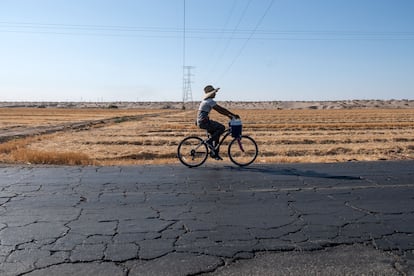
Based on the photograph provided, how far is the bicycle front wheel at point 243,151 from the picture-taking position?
12125 mm

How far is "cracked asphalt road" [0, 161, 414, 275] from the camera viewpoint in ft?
16.0

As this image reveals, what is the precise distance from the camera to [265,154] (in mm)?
17547

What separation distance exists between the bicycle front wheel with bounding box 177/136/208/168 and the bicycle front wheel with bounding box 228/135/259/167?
0.74m

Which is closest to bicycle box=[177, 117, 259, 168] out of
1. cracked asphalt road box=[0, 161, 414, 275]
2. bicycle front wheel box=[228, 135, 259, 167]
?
bicycle front wheel box=[228, 135, 259, 167]

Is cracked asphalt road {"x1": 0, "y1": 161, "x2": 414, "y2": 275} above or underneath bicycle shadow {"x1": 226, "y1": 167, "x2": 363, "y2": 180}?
underneath

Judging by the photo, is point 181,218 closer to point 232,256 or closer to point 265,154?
point 232,256

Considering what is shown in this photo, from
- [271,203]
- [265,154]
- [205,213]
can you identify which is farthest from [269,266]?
[265,154]

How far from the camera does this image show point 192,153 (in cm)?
1195

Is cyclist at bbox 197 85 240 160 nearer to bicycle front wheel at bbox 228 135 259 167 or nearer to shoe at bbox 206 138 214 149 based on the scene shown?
shoe at bbox 206 138 214 149

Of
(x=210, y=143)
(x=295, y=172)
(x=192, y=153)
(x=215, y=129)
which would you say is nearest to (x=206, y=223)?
(x=295, y=172)

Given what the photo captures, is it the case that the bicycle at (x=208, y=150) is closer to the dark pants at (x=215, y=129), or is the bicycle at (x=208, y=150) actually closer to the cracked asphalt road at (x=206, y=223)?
the dark pants at (x=215, y=129)

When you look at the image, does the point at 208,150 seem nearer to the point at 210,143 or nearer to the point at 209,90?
the point at 210,143

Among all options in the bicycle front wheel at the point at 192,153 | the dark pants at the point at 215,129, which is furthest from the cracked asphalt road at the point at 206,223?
the dark pants at the point at 215,129

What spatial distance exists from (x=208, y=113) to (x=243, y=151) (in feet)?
4.77
